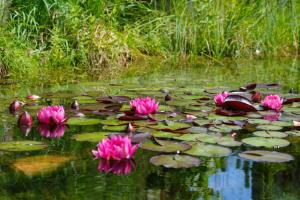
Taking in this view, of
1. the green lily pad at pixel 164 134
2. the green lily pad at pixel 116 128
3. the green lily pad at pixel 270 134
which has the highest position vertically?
the green lily pad at pixel 116 128

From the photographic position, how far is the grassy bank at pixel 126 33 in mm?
4250

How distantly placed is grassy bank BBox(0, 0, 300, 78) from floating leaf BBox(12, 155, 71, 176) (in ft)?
7.33

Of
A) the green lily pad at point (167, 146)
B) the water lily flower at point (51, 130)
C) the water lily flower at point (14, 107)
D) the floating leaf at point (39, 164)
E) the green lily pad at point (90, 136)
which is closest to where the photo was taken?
the floating leaf at point (39, 164)

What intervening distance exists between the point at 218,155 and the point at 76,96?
1.34 m

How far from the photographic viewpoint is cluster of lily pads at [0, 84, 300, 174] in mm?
1694

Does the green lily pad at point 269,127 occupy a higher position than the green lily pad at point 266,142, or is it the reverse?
the green lily pad at point 269,127

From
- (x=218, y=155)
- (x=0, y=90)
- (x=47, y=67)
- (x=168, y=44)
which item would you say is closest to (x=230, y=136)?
(x=218, y=155)

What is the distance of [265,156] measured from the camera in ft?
5.76

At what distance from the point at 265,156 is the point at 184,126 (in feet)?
1.59

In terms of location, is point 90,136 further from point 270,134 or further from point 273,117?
point 273,117

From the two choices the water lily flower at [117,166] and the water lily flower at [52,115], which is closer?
the water lily flower at [117,166]

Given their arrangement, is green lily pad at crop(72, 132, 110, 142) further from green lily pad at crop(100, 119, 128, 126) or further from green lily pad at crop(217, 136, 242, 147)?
green lily pad at crop(217, 136, 242, 147)

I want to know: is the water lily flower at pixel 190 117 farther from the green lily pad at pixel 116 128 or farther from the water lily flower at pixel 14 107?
the water lily flower at pixel 14 107

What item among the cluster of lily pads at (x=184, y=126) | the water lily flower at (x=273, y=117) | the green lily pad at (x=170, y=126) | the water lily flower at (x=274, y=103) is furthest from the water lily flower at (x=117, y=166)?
the water lily flower at (x=274, y=103)
